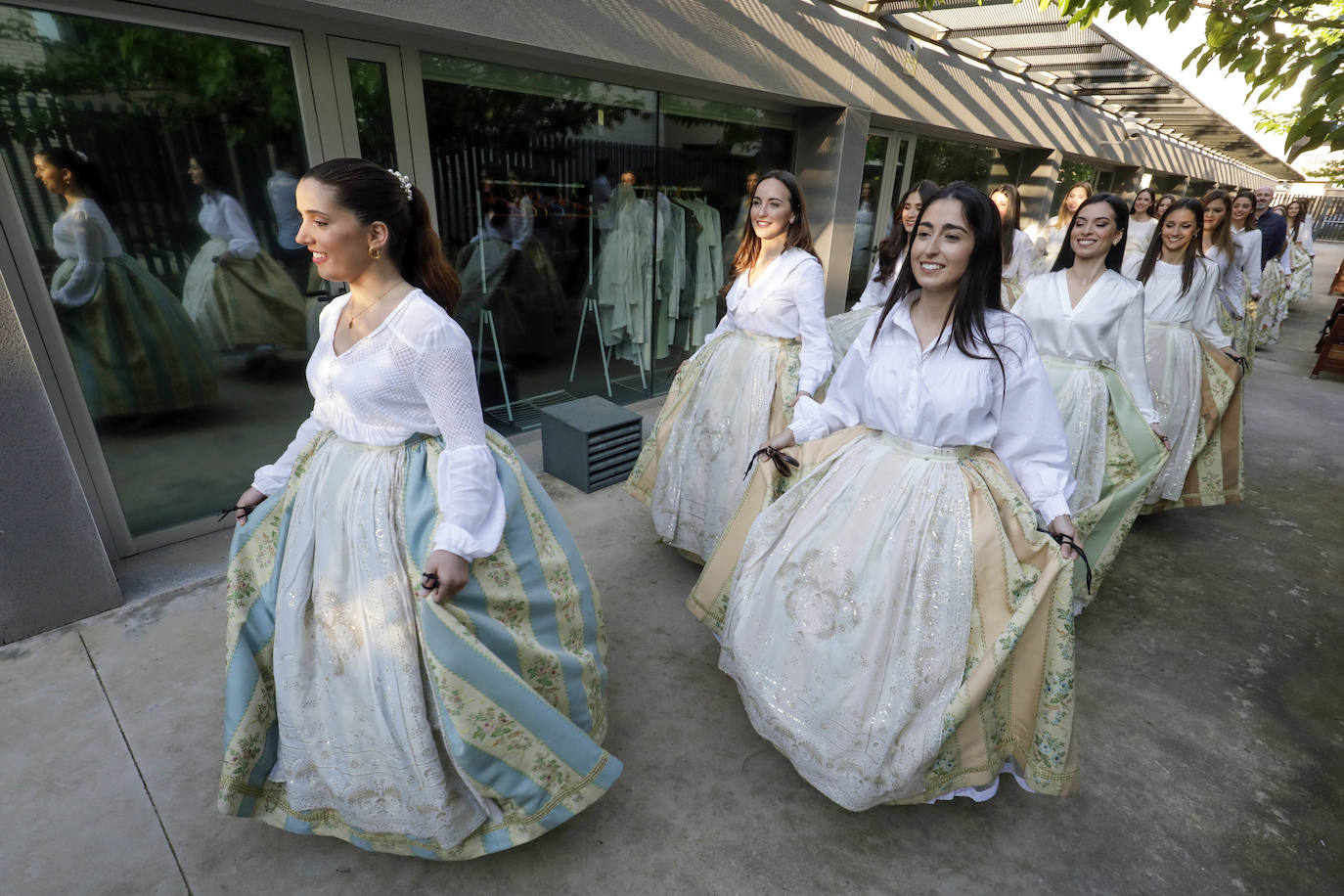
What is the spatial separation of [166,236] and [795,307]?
2680mm

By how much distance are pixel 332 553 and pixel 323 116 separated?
245 cm

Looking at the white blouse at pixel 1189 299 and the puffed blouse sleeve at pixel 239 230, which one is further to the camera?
the white blouse at pixel 1189 299

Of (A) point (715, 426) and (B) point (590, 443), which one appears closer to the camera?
(A) point (715, 426)

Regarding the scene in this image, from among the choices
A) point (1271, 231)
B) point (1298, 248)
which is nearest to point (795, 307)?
point (1271, 231)

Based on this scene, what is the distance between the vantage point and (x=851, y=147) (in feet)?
19.1

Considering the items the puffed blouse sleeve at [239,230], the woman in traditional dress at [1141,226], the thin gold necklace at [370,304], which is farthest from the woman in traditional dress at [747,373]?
the woman in traditional dress at [1141,226]

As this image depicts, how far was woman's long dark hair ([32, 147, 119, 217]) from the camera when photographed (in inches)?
101

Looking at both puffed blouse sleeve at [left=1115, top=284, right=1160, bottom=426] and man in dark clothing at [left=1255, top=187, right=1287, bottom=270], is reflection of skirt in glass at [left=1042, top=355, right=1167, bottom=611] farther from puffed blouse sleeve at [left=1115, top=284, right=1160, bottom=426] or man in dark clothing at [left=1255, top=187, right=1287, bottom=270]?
man in dark clothing at [left=1255, top=187, right=1287, bottom=270]

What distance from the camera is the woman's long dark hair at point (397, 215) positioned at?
146cm

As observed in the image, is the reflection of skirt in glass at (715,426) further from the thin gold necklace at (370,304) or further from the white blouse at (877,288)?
the thin gold necklace at (370,304)

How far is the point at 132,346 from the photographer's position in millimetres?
2943

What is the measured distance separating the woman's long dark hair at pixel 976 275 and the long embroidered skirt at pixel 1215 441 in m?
2.77

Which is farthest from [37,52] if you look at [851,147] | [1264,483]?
[1264,483]

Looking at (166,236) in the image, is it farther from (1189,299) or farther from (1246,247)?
(1246,247)
